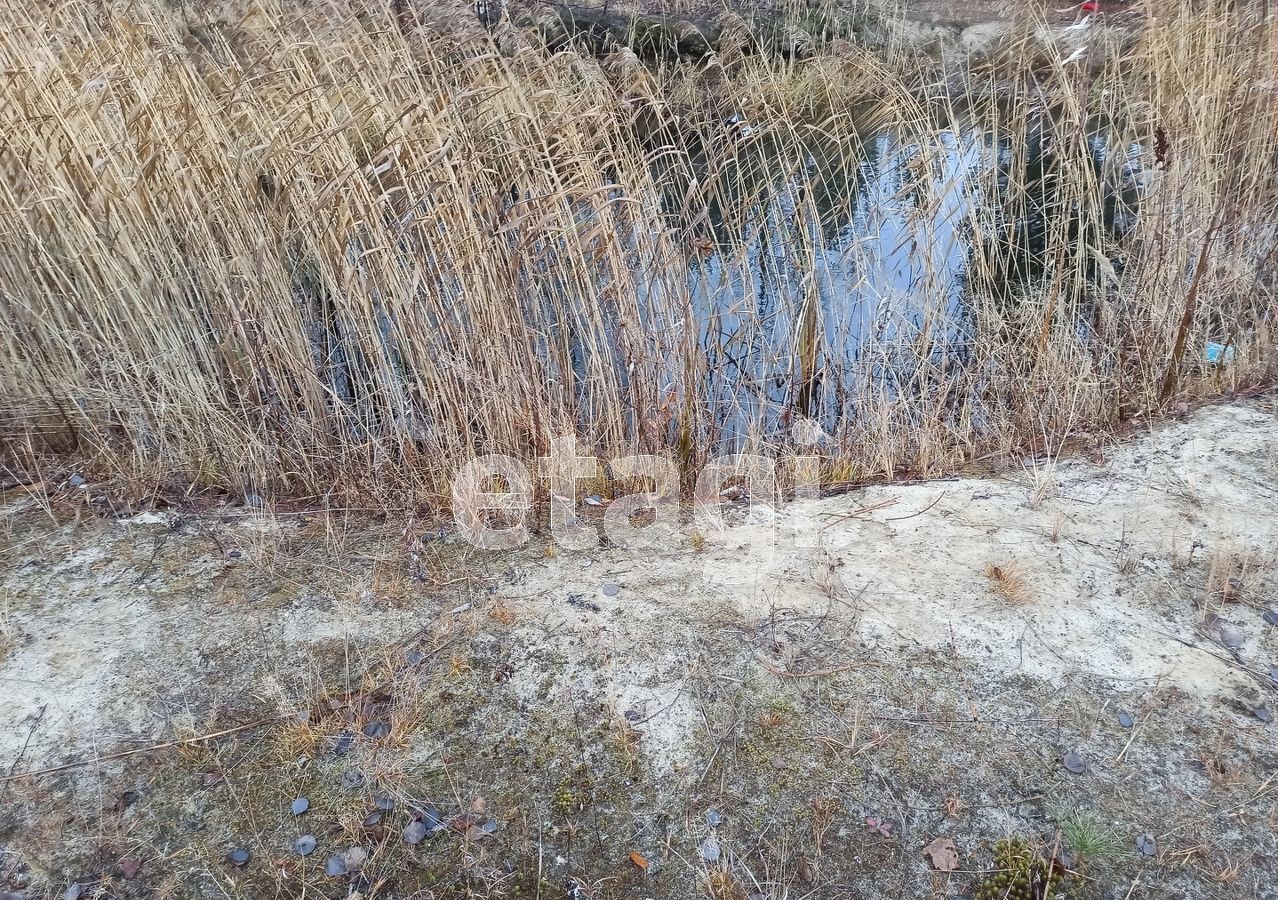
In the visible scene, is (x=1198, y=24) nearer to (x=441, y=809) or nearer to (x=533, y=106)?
(x=533, y=106)

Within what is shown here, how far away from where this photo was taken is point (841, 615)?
94.1 inches

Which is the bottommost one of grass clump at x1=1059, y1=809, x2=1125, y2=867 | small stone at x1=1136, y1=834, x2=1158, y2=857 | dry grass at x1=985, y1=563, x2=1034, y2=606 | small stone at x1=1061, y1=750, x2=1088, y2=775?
small stone at x1=1136, y1=834, x2=1158, y2=857

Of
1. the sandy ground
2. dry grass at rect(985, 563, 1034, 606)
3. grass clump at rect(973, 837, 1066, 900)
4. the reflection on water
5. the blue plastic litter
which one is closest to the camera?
grass clump at rect(973, 837, 1066, 900)

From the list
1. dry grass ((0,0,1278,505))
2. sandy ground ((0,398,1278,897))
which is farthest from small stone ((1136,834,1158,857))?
dry grass ((0,0,1278,505))

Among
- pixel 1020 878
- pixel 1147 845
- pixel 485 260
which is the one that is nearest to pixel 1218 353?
pixel 1147 845

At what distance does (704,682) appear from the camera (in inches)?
86.6

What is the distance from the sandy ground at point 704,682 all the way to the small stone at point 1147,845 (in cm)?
2

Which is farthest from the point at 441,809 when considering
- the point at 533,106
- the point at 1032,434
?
the point at 1032,434

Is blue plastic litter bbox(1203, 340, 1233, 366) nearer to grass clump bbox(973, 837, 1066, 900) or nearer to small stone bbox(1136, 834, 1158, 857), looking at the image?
small stone bbox(1136, 834, 1158, 857)

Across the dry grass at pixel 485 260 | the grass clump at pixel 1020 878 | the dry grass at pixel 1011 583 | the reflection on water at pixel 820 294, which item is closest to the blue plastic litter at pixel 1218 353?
the dry grass at pixel 485 260

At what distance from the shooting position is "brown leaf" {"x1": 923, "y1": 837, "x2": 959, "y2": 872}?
5.65 ft

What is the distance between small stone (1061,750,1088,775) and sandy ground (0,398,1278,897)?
12mm

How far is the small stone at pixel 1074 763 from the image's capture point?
1893 mm

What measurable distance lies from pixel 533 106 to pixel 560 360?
1.00m
